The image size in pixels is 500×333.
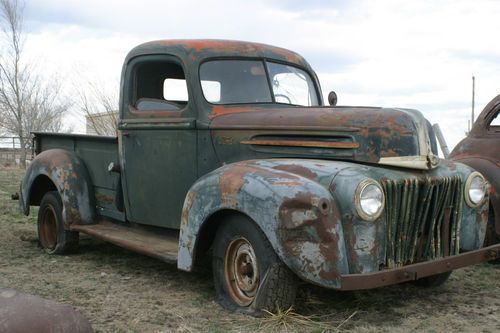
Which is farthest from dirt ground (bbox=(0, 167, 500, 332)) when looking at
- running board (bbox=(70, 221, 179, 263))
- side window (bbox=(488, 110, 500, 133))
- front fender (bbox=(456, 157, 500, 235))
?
side window (bbox=(488, 110, 500, 133))

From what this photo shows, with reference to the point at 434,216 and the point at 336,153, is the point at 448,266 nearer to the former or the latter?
the point at 434,216

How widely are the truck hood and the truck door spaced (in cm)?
40

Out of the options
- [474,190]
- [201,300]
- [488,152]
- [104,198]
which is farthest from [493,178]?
[104,198]

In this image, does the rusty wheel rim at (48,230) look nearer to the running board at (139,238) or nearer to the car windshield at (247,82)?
the running board at (139,238)

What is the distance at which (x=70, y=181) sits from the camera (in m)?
5.60

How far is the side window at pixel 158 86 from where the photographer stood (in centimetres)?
486


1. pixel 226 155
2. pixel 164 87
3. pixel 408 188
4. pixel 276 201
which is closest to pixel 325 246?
pixel 276 201

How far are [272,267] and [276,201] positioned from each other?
0.41 metres

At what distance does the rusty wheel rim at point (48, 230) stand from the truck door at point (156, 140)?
4.07 feet

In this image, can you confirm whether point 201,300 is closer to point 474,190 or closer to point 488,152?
point 474,190

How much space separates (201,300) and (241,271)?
49cm

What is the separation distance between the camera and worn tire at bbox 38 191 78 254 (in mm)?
5766

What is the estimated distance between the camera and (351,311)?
393cm

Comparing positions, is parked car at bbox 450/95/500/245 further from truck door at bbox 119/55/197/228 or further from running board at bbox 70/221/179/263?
running board at bbox 70/221/179/263
